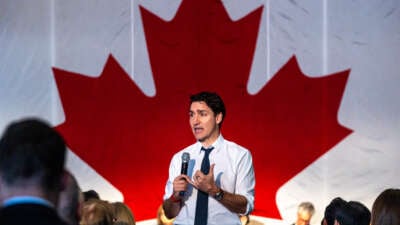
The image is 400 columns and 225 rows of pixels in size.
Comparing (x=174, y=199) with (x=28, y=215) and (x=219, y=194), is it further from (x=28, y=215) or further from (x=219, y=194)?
(x=28, y=215)

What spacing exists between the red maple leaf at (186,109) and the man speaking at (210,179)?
199 centimetres

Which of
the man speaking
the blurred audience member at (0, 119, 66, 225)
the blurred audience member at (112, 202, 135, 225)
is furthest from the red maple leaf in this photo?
the blurred audience member at (0, 119, 66, 225)

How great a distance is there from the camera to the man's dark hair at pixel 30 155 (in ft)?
4.12

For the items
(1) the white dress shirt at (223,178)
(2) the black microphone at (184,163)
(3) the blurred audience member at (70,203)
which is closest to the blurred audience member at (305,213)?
(1) the white dress shirt at (223,178)

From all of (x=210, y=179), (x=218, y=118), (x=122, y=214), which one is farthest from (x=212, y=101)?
(x=122, y=214)

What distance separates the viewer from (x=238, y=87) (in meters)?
5.41

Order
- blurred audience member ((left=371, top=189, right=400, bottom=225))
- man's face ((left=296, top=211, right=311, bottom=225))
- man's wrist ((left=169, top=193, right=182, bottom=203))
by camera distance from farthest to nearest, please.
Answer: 1. man's face ((left=296, top=211, right=311, bottom=225))
2. man's wrist ((left=169, top=193, right=182, bottom=203))
3. blurred audience member ((left=371, top=189, right=400, bottom=225))

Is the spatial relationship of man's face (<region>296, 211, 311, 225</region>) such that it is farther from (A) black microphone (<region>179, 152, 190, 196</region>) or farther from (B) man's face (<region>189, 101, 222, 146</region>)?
(A) black microphone (<region>179, 152, 190, 196</region>)

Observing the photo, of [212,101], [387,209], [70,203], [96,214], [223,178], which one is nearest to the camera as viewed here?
[70,203]

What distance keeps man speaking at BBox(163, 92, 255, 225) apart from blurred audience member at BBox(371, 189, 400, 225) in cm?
62

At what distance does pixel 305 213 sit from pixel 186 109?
3.95 ft

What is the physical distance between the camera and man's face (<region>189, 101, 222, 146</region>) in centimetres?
328

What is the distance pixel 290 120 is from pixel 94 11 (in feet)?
5.48

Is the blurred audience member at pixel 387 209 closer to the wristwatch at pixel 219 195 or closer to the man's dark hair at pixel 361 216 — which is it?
the man's dark hair at pixel 361 216
